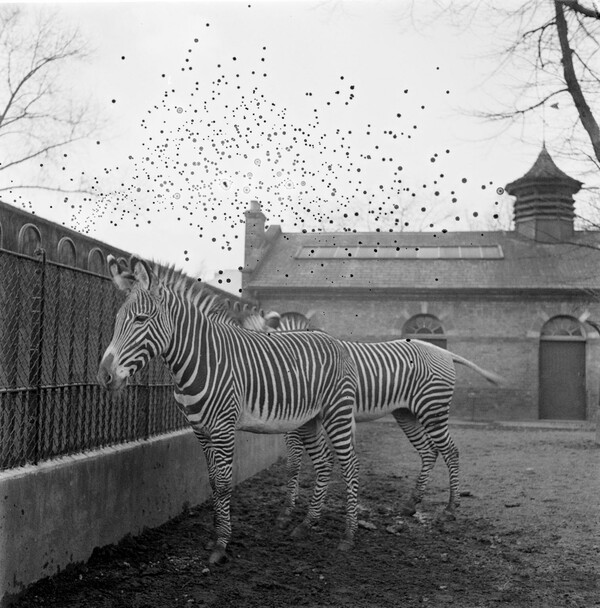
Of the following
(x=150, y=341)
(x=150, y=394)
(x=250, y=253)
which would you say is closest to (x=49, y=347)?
(x=150, y=341)

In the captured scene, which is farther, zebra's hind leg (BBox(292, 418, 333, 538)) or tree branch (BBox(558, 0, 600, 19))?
tree branch (BBox(558, 0, 600, 19))

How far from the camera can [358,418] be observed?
23.6 ft

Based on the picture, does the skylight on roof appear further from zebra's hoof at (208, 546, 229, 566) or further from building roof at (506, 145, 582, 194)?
zebra's hoof at (208, 546, 229, 566)

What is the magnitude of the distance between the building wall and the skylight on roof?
1590mm

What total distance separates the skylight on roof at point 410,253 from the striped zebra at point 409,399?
48.8 feet

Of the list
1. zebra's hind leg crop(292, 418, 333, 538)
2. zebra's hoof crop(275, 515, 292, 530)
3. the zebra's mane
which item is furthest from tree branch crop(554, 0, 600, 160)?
zebra's hoof crop(275, 515, 292, 530)

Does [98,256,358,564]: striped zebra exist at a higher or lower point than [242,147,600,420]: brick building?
lower

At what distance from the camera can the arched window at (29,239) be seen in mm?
4383

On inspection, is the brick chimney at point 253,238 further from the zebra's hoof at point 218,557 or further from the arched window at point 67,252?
the zebra's hoof at point 218,557

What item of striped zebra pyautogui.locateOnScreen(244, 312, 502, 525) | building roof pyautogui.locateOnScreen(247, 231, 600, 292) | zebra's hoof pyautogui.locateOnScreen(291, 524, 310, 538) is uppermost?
building roof pyautogui.locateOnScreen(247, 231, 600, 292)

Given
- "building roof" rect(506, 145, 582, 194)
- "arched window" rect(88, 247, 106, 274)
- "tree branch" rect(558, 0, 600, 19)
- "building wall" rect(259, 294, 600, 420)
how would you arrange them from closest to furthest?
"arched window" rect(88, 247, 106, 274), "tree branch" rect(558, 0, 600, 19), "building wall" rect(259, 294, 600, 420), "building roof" rect(506, 145, 582, 194)

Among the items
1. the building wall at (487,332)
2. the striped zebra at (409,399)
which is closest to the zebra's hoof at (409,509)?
the striped zebra at (409,399)

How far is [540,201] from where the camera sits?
23672 mm

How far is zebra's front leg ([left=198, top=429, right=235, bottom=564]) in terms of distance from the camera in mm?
5211
